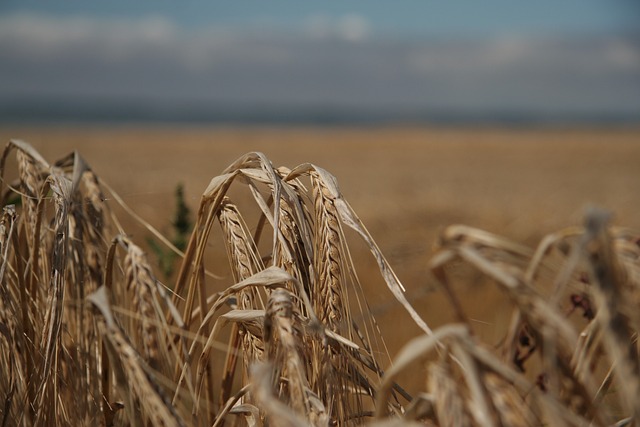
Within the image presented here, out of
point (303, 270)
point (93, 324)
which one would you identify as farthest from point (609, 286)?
point (93, 324)

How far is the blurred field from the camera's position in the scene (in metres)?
4.34

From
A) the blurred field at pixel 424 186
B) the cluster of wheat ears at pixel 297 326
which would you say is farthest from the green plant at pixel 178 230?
the cluster of wheat ears at pixel 297 326

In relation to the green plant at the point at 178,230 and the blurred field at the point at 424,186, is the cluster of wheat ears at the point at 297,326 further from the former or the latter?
the green plant at the point at 178,230

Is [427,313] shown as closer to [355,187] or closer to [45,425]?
[45,425]

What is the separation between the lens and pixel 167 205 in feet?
22.6

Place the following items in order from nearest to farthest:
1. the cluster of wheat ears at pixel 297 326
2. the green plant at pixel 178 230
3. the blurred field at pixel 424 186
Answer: the cluster of wheat ears at pixel 297 326 < the green plant at pixel 178 230 < the blurred field at pixel 424 186

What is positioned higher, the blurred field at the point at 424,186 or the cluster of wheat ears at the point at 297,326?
the cluster of wheat ears at the point at 297,326

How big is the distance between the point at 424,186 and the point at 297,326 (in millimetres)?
11832

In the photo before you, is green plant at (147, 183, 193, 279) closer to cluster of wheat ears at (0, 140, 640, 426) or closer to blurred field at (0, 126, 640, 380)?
blurred field at (0, 126, 640, 380)

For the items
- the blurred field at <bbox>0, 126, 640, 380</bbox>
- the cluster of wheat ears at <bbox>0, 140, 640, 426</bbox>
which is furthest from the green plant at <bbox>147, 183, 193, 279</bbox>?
the cluster of wheat ears at <bbox>0, 140, 640, 426</bbox>

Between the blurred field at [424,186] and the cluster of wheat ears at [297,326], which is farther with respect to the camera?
the blurred field at [424,186]

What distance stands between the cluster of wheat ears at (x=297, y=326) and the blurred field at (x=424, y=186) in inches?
3.1

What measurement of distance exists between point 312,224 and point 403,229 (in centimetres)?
565

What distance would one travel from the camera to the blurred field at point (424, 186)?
4336 mm
